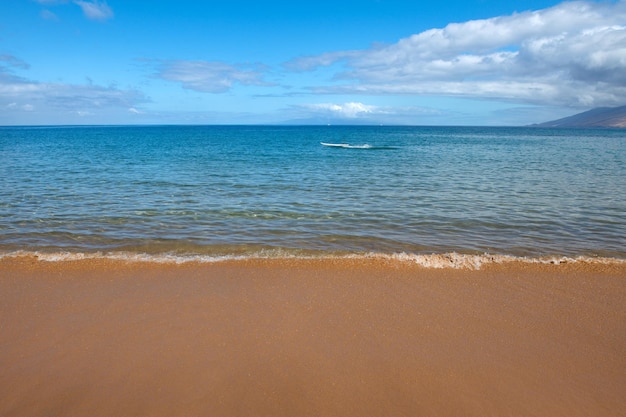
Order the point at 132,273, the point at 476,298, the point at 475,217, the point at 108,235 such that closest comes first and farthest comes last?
the point at 476,298 → the point at 132,273 → the point at 108,235 → the point at 475,217

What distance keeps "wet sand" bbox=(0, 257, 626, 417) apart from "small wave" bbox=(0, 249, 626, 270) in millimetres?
505

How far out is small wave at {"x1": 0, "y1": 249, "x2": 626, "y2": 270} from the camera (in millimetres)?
9156

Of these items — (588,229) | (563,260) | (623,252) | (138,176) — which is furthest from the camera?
(138,176)

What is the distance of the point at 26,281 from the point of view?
8.04 metres

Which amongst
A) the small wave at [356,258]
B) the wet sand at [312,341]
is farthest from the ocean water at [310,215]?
the wet sand at [312,341]

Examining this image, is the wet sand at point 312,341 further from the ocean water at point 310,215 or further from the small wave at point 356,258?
the ocean water at point 310,215

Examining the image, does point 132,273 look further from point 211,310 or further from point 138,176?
point 138,176

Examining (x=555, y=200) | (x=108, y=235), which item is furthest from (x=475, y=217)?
(x=108, y=235)

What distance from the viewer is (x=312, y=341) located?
19.0ft

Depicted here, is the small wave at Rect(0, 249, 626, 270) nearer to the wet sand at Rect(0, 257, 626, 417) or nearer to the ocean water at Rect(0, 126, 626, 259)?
the ocean water at Rect(0, 126, 626, 259)

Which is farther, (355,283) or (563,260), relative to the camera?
(563,260)

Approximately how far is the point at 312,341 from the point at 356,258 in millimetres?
3885

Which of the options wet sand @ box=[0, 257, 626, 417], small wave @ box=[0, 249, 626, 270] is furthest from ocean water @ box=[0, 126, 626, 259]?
wet sand @ box=[0, 257, 626, 417]

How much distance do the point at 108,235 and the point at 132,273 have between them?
166 inches
